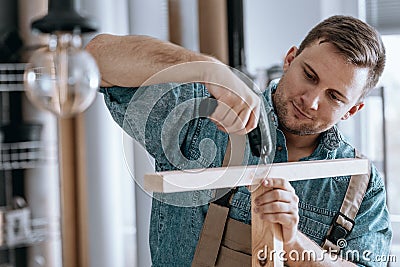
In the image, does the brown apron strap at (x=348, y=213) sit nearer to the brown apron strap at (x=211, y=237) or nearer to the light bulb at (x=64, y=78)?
the brown apron strap at (x=211, y=237)

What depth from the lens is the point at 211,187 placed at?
2.54ft

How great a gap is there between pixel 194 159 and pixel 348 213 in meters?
0.33

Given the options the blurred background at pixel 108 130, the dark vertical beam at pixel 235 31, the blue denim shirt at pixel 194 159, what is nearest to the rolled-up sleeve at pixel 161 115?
the blue denim shirt at pixel 194 159

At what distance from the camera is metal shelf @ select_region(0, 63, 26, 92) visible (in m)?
1.76

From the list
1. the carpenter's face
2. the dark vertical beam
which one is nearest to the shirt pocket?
the carpenter's face

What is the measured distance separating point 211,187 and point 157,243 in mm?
382

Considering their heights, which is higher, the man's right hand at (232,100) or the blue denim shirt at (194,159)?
the man's right hand at (232,100)

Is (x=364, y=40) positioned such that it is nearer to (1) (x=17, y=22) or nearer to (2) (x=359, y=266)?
(2) (x=359, y=266)

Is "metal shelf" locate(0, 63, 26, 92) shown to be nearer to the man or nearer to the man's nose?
the man

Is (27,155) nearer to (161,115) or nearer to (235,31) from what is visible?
(235,31)

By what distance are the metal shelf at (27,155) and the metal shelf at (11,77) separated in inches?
5.9

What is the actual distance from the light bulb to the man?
67 millimetres

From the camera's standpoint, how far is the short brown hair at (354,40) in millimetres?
1066

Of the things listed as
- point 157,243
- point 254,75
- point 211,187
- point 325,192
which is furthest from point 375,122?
point 211,187
